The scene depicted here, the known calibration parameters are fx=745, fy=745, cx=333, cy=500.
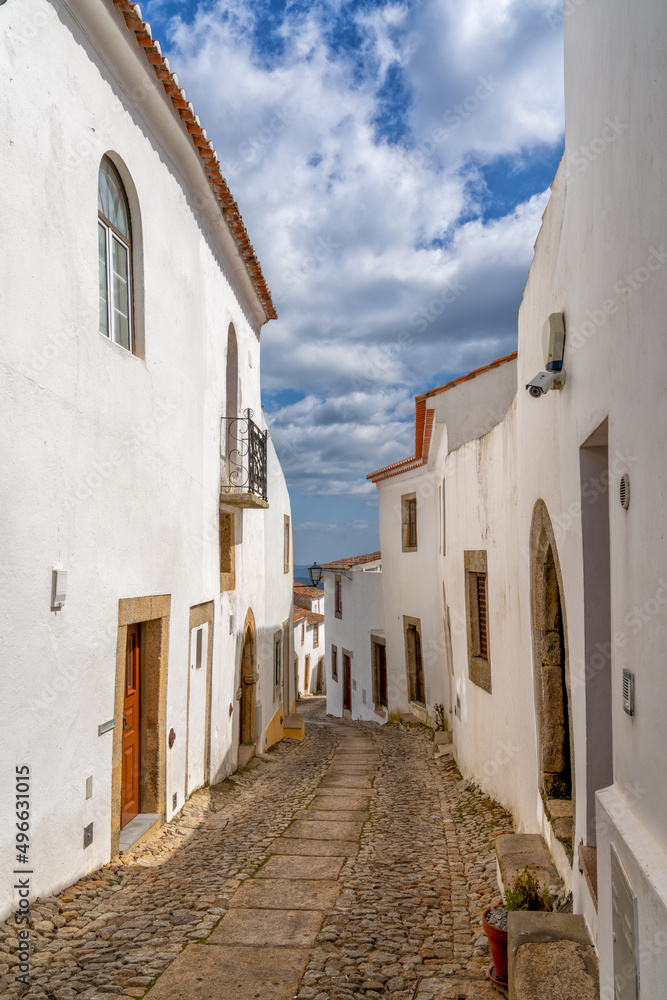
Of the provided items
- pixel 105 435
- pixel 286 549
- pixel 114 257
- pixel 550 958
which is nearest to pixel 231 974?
pixel 550 958

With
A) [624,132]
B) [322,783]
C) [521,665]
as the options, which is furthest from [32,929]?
[322,783]

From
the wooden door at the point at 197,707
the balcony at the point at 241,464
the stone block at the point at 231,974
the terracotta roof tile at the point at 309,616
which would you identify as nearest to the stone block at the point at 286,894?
the stone block at the point at 231,974

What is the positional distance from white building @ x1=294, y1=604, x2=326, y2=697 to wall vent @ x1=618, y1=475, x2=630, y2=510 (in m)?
31.3

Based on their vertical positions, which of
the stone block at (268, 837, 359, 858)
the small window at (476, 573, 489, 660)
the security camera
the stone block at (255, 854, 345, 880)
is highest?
the security camera

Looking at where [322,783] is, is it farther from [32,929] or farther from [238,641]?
[32,929]

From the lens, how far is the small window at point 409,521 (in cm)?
1788

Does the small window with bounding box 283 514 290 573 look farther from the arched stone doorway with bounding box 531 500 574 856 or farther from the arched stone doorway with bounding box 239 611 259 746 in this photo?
the arched stone doorway with bounding box 531 500 574 856

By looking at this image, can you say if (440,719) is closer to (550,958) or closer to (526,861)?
(526,861)

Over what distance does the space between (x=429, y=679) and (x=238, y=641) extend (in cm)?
638

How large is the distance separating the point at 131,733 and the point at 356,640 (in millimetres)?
16628

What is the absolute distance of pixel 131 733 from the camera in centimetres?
699

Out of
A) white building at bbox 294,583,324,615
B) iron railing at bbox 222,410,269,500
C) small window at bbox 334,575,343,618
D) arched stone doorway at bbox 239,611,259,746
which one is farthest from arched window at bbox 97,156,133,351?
white building at bbox 294,583,324,615

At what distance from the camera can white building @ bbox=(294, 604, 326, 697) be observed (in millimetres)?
35156

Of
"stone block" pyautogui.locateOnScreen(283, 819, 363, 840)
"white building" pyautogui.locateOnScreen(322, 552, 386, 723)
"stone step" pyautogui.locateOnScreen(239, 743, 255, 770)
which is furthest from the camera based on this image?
"white building" pyautogui.locateOnScreen(322, 552, 386, 723)
